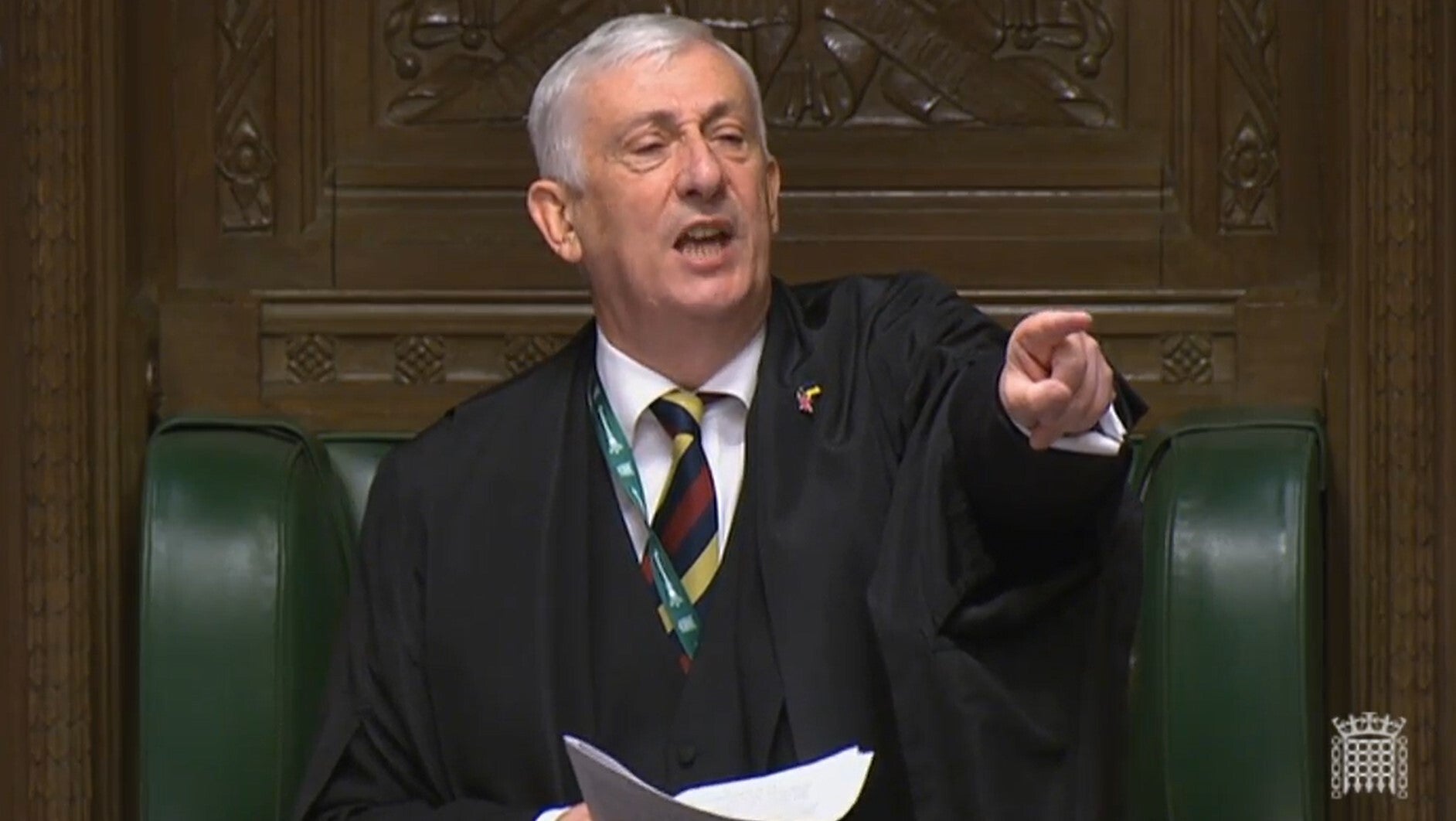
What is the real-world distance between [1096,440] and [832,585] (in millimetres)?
447

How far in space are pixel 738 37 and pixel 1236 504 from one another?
3.20 feet

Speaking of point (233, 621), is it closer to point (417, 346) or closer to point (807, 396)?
point (417, 346)

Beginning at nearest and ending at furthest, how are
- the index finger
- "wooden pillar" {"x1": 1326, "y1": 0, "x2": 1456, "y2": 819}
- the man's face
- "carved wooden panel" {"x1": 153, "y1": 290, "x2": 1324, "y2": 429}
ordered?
1. the index finger
2. the man's face
3. "wooden pillar" {"x1": 1326, "y1": 0, "x2": 1456, "y2": 819}
4. "carved wooden panel" {"x1": 153, "y1": 290, "x2": 1324, "y2": 429}

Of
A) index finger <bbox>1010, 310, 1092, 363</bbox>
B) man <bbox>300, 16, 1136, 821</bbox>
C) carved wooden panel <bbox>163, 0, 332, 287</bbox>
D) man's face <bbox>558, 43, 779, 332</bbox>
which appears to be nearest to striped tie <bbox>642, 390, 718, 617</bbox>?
man <bbox>300, 16, 1136, 821</bbox>

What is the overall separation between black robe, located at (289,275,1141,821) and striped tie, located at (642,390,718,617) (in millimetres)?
61

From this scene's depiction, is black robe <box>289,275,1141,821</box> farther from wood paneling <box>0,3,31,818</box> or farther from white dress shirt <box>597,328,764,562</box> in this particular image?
wood paneling <box>0,3,31,818</box>

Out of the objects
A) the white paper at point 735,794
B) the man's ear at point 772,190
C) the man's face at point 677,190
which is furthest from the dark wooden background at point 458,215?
the white paper at point 735,794

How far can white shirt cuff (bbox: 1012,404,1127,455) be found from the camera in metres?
2.89

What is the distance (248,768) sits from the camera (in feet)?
11.5

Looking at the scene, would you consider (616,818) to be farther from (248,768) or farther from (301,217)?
(301,217)

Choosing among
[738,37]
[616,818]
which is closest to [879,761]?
[616,818]

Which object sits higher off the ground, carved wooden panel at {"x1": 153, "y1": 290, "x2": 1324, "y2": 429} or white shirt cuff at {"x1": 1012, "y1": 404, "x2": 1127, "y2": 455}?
carved wooden panel at {"x1": 153, "y1": 290, "x2": 1324, "y2": 429}

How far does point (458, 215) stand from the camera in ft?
13.0

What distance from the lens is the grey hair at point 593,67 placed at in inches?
133
